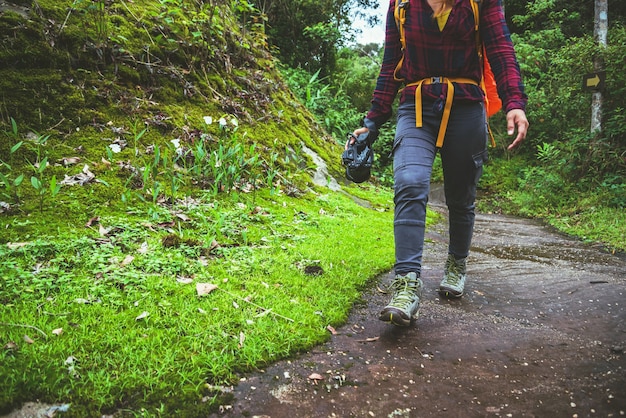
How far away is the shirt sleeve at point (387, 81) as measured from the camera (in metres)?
2.66

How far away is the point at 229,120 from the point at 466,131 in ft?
10.6

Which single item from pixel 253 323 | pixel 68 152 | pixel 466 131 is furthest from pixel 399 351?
pixel 68 152

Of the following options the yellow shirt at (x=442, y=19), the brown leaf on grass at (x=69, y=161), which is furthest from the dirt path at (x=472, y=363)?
the brown leaf on grass at (x=69, y=161)

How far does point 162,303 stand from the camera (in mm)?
2053

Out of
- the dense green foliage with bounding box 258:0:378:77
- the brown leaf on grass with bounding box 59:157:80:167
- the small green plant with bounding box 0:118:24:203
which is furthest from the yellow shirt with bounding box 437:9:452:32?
the dense green foliage with bounding box 258:0:378:77

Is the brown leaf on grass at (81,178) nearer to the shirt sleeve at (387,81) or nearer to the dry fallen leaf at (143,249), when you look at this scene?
the dry fallen leaf at (143,249)

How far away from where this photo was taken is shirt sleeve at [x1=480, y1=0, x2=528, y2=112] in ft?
7.75

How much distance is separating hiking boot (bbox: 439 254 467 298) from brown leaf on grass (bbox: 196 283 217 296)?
5.01 ft

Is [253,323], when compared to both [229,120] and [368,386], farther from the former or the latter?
[229,120]

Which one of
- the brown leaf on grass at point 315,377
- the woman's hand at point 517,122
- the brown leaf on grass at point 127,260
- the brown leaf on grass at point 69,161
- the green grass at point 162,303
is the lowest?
the brown leaf on grass at point 315,377

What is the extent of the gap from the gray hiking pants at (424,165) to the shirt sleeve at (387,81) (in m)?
0.24

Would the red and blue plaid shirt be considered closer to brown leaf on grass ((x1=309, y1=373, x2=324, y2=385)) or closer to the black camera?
the black camera

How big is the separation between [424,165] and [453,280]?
2.99ft

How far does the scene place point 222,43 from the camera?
6.01 meters
